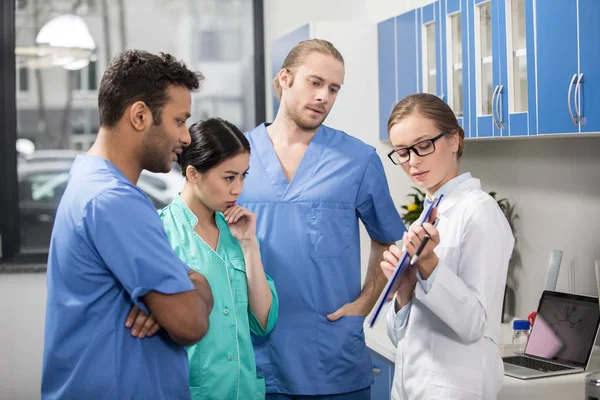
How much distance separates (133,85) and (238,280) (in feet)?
1.99

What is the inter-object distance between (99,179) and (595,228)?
6.42 ft

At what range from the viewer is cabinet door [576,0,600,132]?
86.9 inches

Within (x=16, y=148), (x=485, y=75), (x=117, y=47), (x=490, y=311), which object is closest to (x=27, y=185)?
(x=16, y=148)

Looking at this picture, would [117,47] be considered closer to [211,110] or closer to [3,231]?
[211,110]

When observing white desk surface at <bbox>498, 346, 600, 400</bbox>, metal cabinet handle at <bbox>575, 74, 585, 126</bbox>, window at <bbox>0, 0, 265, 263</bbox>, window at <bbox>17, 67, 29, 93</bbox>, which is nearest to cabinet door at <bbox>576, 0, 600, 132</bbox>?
metal cabinet handle at <bbox>575, 74, 585, 126</bbox>

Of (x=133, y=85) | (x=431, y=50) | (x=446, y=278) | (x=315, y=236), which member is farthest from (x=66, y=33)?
(x=446, y=278)

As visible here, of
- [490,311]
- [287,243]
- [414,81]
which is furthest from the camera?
[414,81]

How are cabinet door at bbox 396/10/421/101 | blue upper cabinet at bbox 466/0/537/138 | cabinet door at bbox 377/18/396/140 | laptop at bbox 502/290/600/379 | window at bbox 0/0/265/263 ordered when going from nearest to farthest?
laptop at bbox 502/290/600/379 → blue upper cabinet at bbox 466/0/537/138 → cabinet door at bbox 396/10/421/101 → cabinet door at bbox 377/18/396/140 → window at bbox 0/0/265/263

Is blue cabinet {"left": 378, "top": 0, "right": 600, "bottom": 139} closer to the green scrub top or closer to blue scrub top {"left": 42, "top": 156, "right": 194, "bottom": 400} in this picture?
the green scrub top

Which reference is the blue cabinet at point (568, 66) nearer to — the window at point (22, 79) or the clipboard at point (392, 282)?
the clipboard at point (392, 282)

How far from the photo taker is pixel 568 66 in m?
2.32

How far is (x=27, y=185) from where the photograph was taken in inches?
179

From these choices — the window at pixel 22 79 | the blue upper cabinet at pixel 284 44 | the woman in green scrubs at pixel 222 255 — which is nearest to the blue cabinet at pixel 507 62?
the blue upper cabinet at pixel 284 44

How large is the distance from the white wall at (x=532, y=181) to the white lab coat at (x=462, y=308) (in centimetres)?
123
